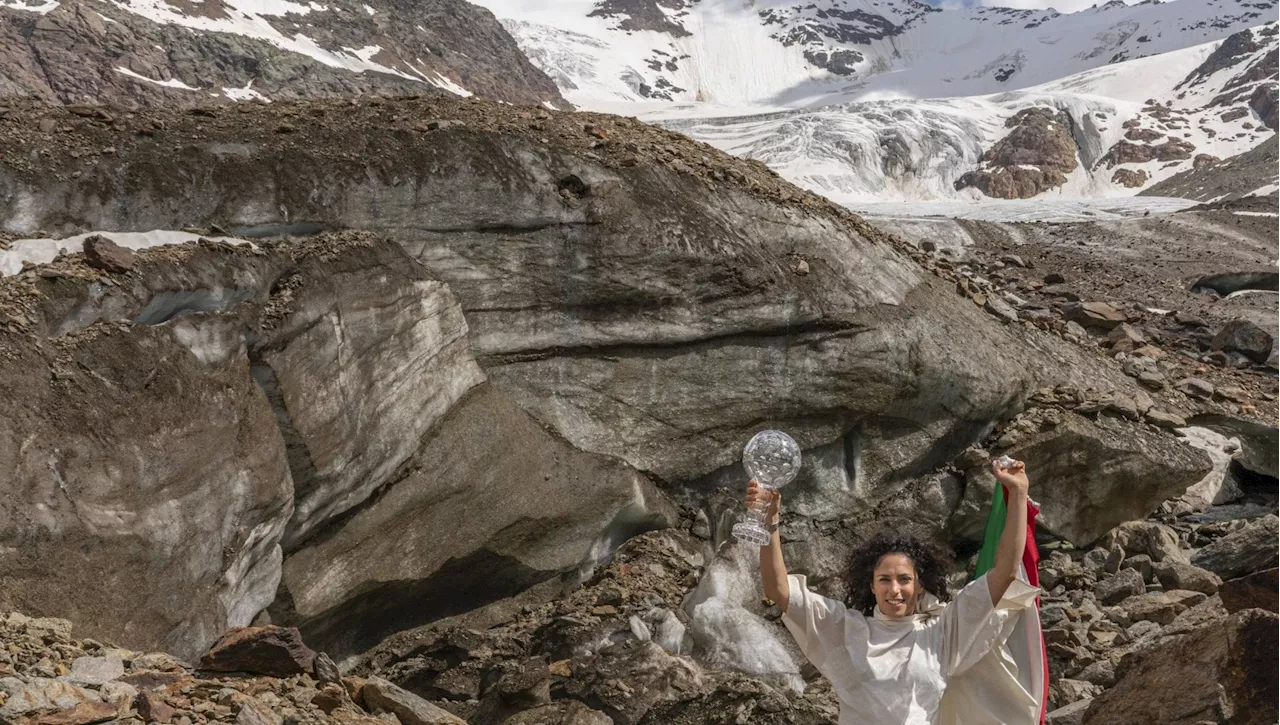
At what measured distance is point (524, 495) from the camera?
8461mm

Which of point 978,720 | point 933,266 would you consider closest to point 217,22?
point 933,266

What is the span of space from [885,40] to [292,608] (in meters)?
170

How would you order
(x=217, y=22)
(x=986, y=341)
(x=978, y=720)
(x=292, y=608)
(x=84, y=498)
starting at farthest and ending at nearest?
1. (x=217, y=22)
2. (x=986, y=341)
3. (x=292, y=608)
4. (x=84, y=498)
5. (x=978, y=720)

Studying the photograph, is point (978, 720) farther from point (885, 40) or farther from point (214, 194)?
point (885, 40)

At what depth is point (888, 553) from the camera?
4203 millimetres

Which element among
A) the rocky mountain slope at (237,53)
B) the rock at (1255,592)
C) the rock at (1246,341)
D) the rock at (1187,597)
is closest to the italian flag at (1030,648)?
the rock at (1255,592)

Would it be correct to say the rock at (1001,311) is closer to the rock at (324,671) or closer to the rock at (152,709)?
the rock at (324,671)

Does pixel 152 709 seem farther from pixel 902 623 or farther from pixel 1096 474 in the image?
pixel 1096 474

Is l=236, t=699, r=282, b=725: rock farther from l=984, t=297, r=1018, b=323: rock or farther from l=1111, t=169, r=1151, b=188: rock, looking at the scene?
l=1111, t=169, r=1151, b=188: rock

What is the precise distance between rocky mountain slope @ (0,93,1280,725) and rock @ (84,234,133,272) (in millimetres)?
19

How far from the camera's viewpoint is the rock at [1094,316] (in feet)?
55.0

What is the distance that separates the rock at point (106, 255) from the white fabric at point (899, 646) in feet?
13.9

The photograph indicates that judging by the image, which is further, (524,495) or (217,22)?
(217,22)

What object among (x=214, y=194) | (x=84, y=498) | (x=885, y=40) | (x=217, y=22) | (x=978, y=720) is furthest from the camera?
(x=885, y=40)
